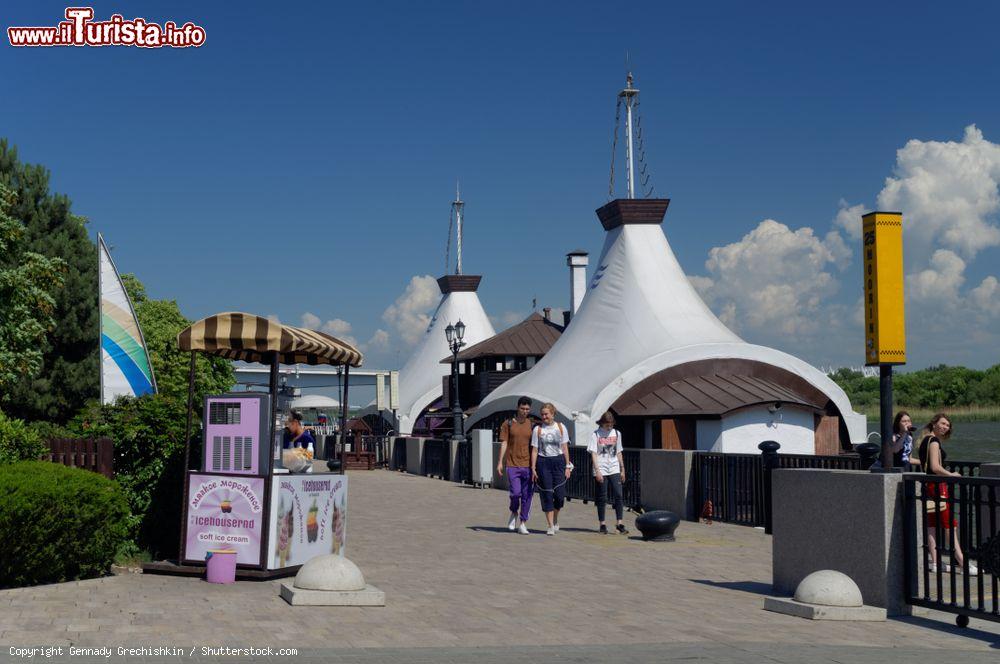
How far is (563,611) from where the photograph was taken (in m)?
9.14

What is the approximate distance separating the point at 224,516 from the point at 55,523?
1.58 meters

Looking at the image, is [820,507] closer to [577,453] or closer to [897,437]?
[897,437]

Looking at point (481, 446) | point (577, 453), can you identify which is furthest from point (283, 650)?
point (481, 446)

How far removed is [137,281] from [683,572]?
3508cm

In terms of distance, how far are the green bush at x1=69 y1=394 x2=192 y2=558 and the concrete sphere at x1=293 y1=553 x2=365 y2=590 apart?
310cm

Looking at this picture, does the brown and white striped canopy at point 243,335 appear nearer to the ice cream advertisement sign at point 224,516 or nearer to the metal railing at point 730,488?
the ice cream advertisement sign at point 224,516

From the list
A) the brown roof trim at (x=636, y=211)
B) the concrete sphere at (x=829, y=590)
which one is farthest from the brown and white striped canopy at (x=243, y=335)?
the brown roof trim at (x=636, y=211)

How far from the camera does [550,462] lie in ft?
51.1

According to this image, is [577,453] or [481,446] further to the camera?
[481,446]

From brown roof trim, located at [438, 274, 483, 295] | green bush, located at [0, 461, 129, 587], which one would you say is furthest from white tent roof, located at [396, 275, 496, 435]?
green bush, located at [0, 461, 129, 587]

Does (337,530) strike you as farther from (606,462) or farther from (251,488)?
(606,462)

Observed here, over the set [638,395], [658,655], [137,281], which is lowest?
[658,655]

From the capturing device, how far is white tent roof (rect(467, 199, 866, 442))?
3147 cm

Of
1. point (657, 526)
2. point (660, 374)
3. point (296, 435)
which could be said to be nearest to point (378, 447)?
point (660, 374)
